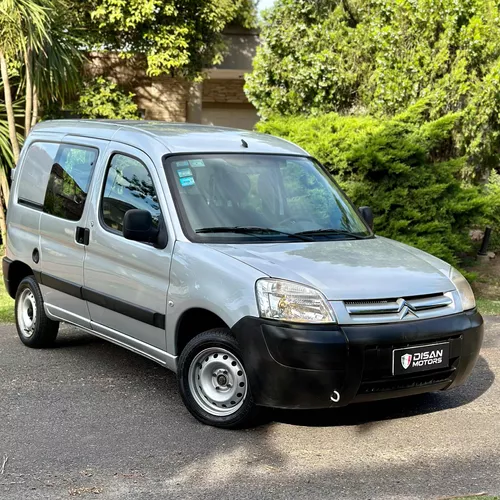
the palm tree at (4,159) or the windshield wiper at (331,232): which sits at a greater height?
the windshield wiper at (331,232)

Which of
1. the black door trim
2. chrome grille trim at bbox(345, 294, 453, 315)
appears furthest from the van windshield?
chrome grille trim at bbox(345, 294, 453, 315)

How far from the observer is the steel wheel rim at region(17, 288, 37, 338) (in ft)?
24.8

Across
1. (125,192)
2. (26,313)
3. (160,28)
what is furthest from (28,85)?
(125,192)

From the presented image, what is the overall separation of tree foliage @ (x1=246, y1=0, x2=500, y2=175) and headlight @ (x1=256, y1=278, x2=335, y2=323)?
7883 millimetres

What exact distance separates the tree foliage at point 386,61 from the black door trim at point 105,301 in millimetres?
7017

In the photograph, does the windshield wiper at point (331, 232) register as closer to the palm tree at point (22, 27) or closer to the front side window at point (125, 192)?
the front side window at point (125, 192)

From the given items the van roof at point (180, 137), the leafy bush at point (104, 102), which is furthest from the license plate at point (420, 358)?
the leafy bush at point (104, 102)

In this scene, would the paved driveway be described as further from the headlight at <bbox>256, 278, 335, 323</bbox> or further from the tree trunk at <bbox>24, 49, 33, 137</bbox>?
the tree trunk at <bbox>24, 49, 33, 137</bbox>

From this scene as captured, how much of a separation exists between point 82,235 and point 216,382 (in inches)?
68.3

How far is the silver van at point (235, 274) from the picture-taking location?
4.98m

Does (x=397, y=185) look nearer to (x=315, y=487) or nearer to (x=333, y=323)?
(x=333, y=323)

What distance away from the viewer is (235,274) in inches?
203

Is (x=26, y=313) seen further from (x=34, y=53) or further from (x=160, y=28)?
(x=160, y=28)

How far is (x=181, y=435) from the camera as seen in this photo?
17.4ft
